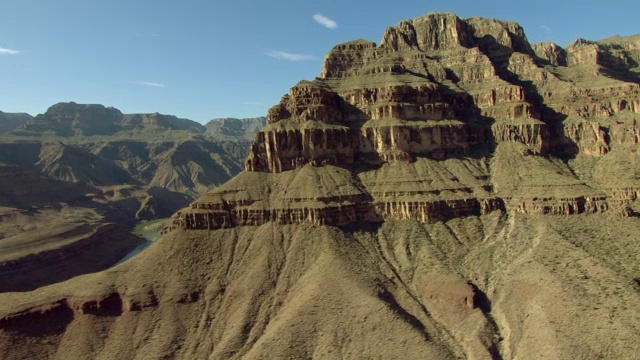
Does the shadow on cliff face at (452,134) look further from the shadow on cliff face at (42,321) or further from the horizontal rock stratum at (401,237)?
the shadow on cliff face at (42,321)

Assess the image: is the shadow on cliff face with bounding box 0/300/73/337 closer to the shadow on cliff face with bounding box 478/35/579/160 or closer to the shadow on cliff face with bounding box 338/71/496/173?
the shadow on cliff face with bounding box 338/71/496/173

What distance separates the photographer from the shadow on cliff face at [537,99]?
133 m

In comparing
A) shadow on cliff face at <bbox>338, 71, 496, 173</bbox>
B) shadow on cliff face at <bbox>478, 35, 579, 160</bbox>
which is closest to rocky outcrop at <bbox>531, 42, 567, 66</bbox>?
shadow on cliff face at <bbox>478, 35, 579, 160</bbox>

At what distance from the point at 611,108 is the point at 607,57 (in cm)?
4585

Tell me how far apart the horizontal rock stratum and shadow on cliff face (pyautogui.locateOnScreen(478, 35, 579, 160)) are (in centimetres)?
65

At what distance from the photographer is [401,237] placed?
106125 mm

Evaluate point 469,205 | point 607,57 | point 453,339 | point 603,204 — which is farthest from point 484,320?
point 607,57

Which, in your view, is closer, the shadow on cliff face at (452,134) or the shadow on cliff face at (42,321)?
the shadow on cliff face at (42,321)

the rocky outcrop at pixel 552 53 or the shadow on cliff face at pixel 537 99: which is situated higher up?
the rocky outcrop at pixel 552 53

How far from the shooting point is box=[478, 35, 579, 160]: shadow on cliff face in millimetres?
132625

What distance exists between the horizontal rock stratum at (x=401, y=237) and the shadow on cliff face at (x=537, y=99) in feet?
2.14

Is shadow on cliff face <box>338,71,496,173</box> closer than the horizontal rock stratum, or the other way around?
the horizontal rock stratum

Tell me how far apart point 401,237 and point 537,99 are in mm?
72270

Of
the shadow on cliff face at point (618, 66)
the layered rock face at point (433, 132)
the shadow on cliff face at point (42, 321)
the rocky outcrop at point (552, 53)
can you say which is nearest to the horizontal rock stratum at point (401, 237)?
the shadow on cliff face at point (42, 321)
